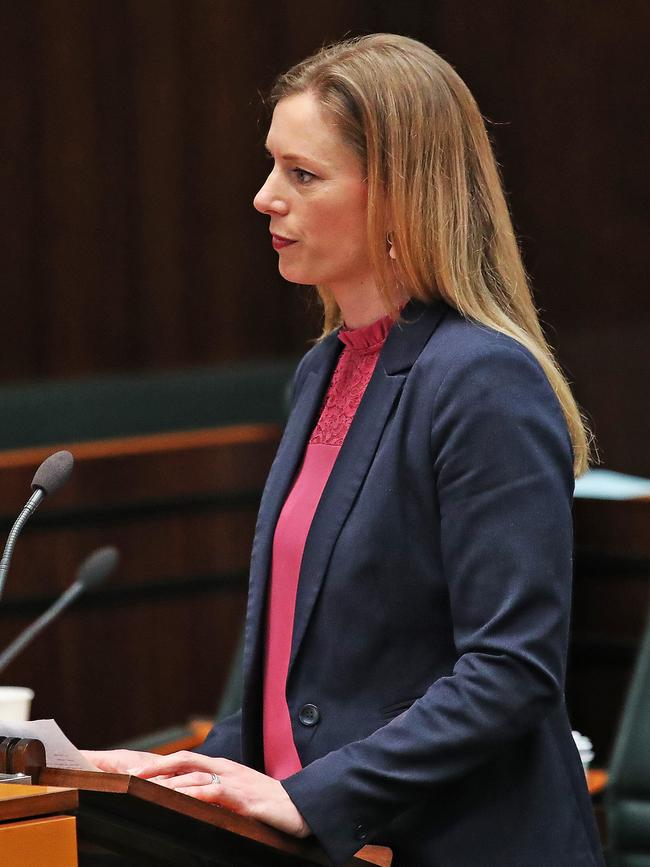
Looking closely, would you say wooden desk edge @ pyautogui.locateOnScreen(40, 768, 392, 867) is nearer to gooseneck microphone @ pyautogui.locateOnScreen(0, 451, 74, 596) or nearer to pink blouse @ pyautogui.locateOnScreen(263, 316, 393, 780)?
pink blouse @ pyautogui.locateOnScreen(263, 316, 393, 780)

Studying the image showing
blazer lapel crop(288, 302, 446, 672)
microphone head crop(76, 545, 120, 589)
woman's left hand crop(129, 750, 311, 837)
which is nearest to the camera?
woman's left hand crop(129, 750, 311, 837)

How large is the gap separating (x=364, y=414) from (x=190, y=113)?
4879 mm

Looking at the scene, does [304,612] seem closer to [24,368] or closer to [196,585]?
[196,585]

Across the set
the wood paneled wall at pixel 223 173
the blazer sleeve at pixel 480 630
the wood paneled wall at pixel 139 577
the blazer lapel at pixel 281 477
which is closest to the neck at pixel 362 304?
the blazer lapel at pixel 281 477

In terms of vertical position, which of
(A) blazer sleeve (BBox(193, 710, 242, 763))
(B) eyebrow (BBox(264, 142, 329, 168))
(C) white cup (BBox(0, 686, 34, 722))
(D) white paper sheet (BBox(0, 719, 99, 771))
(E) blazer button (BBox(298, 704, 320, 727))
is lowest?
(C) white cup (BBox(0, 686, 34, 722))

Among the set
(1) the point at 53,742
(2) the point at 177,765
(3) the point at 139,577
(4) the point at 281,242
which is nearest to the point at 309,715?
(2) the point at 177,765

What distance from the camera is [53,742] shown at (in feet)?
4.58

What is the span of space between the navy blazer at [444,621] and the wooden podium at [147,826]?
7 centimetres

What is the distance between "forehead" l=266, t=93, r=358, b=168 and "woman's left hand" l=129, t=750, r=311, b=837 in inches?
24.6

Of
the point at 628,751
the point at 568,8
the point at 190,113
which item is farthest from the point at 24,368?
the point at 628,751

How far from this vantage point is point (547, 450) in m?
1.44

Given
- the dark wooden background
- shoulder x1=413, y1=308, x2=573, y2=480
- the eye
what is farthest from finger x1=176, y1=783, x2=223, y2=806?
the dark wooden background

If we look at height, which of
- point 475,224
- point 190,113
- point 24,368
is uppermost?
point 475,224

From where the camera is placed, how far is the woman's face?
156 cm
